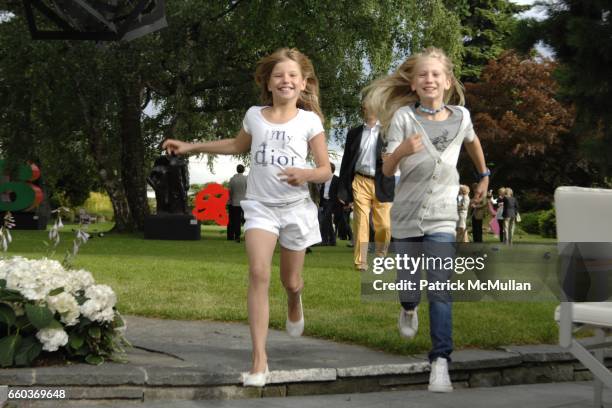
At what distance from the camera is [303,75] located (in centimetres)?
580

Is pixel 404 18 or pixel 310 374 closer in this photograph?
pixel 310 374

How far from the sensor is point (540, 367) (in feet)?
20.6

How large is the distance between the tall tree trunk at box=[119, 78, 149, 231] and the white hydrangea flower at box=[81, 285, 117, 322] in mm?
22927

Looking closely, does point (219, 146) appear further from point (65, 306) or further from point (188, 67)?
point (188, 67)

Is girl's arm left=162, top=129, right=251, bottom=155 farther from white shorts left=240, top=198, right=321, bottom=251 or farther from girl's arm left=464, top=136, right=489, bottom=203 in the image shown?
girl's arm left=464, top=136, right=489, bottom=203

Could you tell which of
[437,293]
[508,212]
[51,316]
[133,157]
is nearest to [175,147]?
[51,316]

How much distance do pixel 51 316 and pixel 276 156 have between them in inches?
60.4

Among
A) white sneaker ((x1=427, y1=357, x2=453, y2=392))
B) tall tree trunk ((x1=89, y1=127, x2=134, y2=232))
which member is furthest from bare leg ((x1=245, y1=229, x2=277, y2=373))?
tall tree trunk ((x1=89, y1=127, x2=134, y2=232))

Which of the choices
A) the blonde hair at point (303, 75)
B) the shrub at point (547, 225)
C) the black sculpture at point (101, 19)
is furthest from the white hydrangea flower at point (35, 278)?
the shrub at point (547, 225)

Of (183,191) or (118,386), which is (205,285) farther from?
(183,191)

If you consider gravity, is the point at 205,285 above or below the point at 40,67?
below

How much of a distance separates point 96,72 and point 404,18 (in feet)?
26.9

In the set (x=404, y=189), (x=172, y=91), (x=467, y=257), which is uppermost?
(x=172, y=91)

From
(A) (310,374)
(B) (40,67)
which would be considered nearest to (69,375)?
(A) (310,374)
